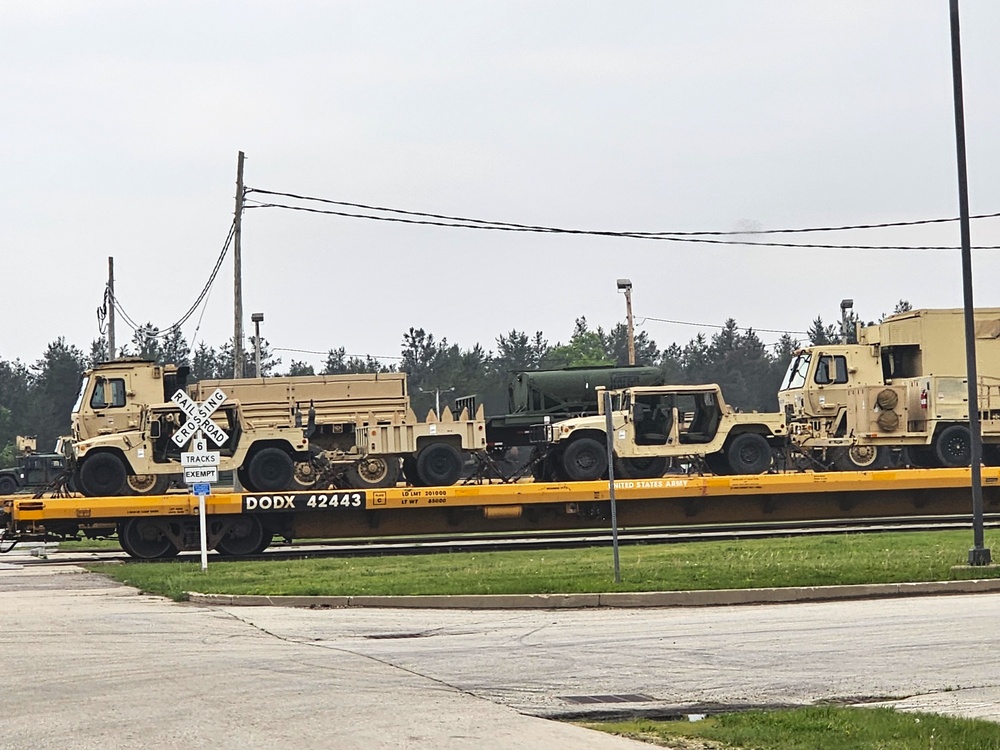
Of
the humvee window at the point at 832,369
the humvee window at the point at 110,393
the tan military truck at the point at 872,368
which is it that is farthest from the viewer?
the humvee window at the point at 832,369

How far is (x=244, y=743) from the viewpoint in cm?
873

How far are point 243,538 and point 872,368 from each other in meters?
13.6

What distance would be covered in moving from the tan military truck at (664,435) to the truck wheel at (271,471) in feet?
17.1

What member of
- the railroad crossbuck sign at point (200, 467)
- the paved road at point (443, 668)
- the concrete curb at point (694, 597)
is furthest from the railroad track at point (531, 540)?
the paved road at point (443, 668)

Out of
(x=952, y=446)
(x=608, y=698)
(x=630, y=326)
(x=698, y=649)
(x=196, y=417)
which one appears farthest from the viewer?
(x=630, y=326)

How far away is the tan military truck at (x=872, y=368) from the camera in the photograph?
3108 centimetres

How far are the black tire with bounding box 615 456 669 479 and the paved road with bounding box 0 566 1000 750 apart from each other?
13.1 meters

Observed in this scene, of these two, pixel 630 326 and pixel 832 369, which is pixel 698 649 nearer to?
pixel 832 369

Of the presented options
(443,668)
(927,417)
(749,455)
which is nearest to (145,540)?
(749,455)

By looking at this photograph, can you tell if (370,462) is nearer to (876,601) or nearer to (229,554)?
(229,554)

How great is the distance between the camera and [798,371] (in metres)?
32.9

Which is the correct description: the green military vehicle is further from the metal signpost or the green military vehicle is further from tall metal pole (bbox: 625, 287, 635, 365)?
the metal signpost

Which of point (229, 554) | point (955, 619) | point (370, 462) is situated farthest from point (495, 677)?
point (370, 462)

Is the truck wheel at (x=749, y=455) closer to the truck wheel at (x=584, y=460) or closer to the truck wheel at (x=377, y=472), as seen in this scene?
the truck wheel at (x=584, y=460)
